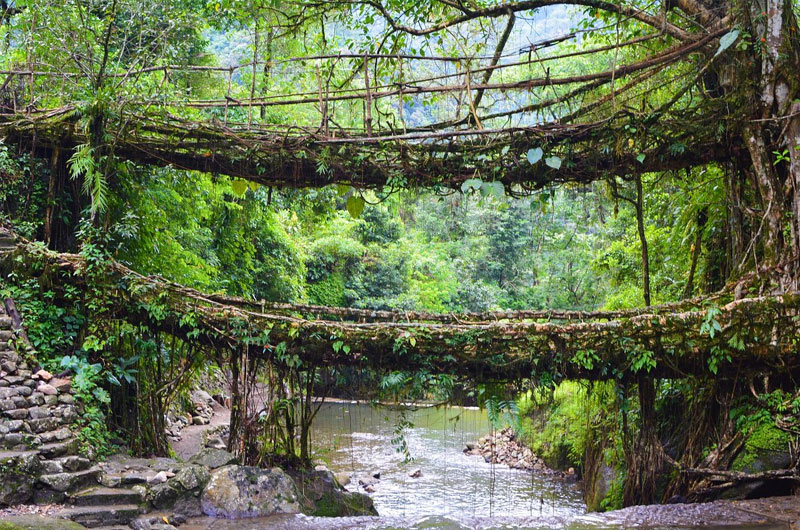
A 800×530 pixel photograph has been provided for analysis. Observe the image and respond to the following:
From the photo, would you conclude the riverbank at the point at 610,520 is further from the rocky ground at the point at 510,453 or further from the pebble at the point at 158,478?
the rocky ground at the point at 510,453

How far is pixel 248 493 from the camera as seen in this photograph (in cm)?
657

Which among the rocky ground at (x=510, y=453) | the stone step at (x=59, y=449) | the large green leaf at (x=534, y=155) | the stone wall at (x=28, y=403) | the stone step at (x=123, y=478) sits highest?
the large green leaf at (x=534, y=155)

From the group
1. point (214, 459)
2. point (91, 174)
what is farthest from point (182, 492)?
point (91, 174)

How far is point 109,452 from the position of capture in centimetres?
690

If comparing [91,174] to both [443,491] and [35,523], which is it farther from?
[443,491]

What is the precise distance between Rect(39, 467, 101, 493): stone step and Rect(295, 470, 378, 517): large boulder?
2193 mm

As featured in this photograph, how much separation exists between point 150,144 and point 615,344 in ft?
20.0

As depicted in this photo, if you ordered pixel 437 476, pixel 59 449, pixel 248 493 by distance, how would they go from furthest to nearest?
pixel 437 476, pixel 248 493, pixel 59 449

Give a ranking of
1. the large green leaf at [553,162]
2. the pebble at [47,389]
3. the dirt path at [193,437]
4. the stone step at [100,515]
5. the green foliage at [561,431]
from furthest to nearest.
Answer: the green foliage at [561,431] < the dirt path at [193,437] < the large green leaf at [553,162] < the pebble at [47,389] < the stone step at [100,515]

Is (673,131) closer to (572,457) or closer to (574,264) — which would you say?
(572,457)

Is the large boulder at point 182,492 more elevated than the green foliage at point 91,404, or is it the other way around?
the green foliage at point 91,404

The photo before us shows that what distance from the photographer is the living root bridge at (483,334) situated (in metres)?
6.23

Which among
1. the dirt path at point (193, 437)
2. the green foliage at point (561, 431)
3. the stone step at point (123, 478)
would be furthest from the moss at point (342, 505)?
the green foliage at point (561, 431)

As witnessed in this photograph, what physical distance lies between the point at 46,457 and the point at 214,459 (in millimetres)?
1701
